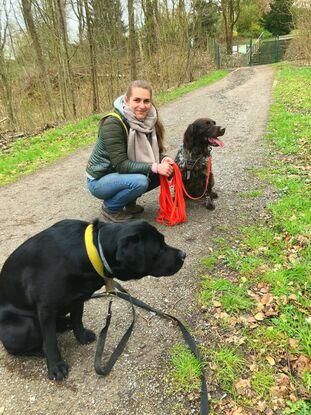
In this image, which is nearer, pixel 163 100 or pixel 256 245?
pixel 256 245

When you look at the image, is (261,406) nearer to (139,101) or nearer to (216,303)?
(216,303)

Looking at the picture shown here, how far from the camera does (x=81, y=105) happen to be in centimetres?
1435

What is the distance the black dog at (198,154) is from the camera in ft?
15.1

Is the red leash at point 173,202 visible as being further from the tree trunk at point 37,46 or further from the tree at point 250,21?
the tree at point 250,21

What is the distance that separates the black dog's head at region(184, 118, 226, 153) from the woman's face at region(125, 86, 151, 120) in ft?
2.31

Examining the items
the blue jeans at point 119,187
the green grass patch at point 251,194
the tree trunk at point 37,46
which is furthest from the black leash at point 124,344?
the tree trunk at point 37,46

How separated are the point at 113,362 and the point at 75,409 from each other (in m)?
0.40

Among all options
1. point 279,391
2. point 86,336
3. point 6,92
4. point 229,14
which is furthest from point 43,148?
point 229,14

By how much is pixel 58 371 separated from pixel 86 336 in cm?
37

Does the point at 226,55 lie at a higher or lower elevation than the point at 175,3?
lower

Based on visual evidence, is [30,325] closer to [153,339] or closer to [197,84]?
[153,339]

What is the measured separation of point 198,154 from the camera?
15.7 ft

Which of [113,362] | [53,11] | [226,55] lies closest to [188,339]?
[113,362]

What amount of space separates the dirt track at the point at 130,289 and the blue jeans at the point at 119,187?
533mm
